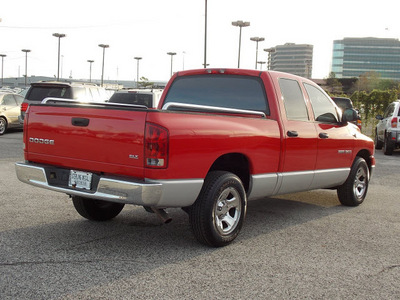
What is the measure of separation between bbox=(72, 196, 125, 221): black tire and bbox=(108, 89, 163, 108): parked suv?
8.73 meters

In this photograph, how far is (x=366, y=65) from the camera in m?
198

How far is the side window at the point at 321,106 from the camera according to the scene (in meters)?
6.55

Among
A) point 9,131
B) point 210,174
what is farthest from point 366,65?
point 210,174

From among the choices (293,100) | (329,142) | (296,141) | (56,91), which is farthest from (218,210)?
(56,91)

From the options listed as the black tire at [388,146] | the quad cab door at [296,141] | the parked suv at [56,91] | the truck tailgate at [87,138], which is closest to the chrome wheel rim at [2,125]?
the parked suv at [56,91]

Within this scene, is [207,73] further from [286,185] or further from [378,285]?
[378,285]

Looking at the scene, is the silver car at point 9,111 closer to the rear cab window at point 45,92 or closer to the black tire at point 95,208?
the rear cab window at point 45,92

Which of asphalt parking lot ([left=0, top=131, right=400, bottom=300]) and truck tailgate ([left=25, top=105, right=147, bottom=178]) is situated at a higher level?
truck tailgate ([left=25, top=105, right=147, bottom=178])

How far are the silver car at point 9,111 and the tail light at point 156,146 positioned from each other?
16.4 metres

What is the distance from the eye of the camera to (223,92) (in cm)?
605

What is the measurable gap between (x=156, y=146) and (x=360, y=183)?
14.3 feet

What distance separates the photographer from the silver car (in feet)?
63.0

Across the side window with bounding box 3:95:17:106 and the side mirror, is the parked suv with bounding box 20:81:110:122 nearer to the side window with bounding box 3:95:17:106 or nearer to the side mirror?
the side window with bounding box 3:95:17:106

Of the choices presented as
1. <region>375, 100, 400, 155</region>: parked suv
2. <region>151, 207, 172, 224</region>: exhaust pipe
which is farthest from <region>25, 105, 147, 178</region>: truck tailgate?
<region>375, 100, 400, 155</region>: parked suv
